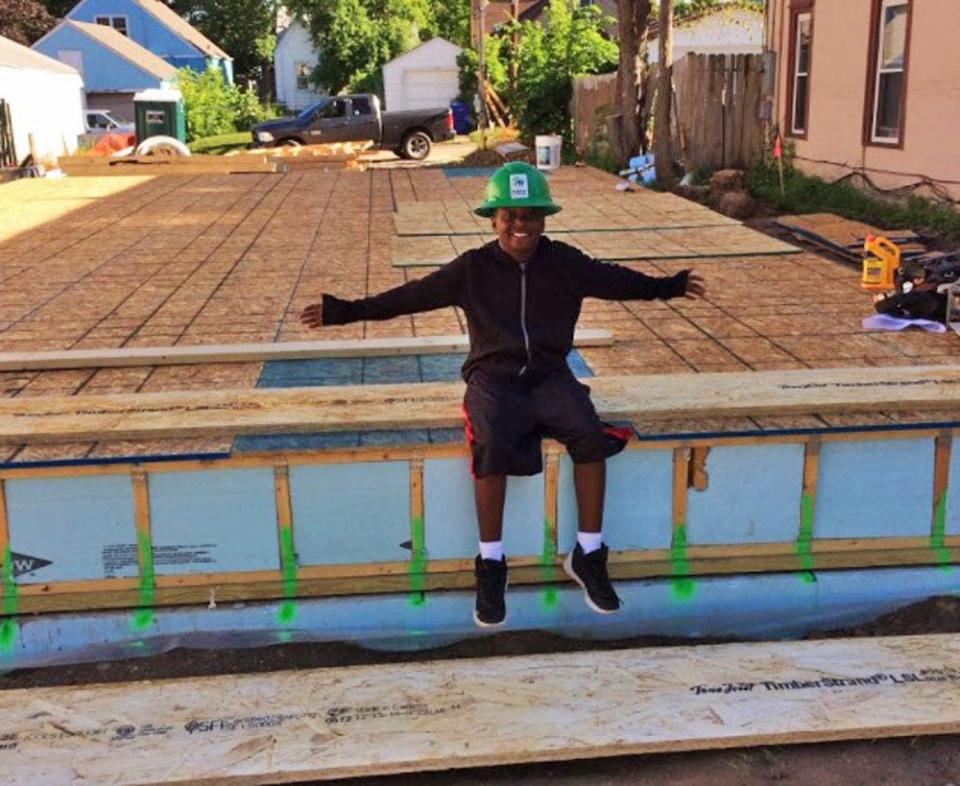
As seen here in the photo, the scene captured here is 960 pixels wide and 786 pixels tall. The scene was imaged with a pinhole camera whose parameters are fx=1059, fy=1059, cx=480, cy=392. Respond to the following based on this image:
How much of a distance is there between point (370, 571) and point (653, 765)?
120 cm

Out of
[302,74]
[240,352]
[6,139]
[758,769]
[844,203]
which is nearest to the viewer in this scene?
[758,769]

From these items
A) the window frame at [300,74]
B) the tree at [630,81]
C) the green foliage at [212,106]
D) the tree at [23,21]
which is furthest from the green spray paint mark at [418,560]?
the window frame at [300,74]

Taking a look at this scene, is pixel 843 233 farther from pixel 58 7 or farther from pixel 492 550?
pixel 58 7

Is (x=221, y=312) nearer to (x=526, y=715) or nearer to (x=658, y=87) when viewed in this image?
(x=526, y=715)

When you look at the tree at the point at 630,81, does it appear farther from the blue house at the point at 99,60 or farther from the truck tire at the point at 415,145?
the blue house at the point at 99,60

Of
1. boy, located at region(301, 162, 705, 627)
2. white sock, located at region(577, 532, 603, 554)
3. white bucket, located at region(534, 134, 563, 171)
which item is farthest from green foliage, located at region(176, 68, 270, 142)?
white sock, located at region(577, 532, 603, 554)

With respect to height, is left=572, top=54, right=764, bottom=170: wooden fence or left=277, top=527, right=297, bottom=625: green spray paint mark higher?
left=572, top=54, right=764, bottom=170: wooden fence

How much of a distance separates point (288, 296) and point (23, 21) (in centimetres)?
3623

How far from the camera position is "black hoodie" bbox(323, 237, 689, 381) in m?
3.42

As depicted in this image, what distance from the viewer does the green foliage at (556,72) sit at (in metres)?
20.7

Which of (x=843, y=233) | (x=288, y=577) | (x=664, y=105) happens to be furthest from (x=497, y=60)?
(x=288, y=577)

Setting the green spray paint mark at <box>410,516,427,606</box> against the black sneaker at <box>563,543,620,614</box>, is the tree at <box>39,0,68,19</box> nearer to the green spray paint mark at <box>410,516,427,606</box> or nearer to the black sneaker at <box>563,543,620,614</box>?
the green spray paint mark at <box>410,516,427,606</box>

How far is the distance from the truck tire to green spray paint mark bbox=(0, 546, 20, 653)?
2234 centimetres

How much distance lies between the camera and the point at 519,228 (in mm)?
3336
